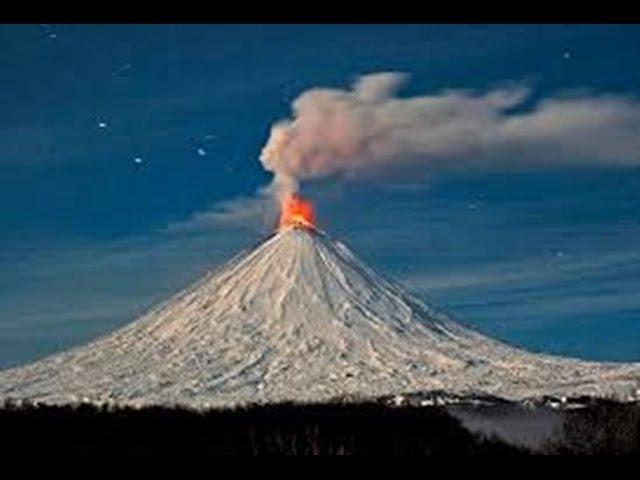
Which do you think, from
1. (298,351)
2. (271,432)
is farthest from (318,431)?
(298,351)

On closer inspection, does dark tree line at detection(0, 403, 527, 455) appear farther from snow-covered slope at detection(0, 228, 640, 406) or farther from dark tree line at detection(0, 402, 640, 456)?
snow-covered slope at detection(0, 228, 640, 406)

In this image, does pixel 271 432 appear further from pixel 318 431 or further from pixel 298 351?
pixel 298 351

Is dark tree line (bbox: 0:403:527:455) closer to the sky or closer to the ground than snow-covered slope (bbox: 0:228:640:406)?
closer to the ground

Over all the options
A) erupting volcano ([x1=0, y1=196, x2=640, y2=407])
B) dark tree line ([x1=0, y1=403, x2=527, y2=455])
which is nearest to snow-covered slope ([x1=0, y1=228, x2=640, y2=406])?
erupting volcano ([x1=0, y1=196, x2=640, y2=407])

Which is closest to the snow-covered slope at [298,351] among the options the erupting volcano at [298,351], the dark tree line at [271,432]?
the erupting volcano at [298,351]

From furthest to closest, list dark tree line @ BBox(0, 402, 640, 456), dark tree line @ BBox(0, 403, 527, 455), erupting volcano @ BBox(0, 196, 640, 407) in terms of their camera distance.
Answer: erupting volcano @ BBox(0, 196, 640, 407), dark tree line @ BBox(0, 403, 527, 455), dark tree line @ BBox(0, 402, 640, 456)
